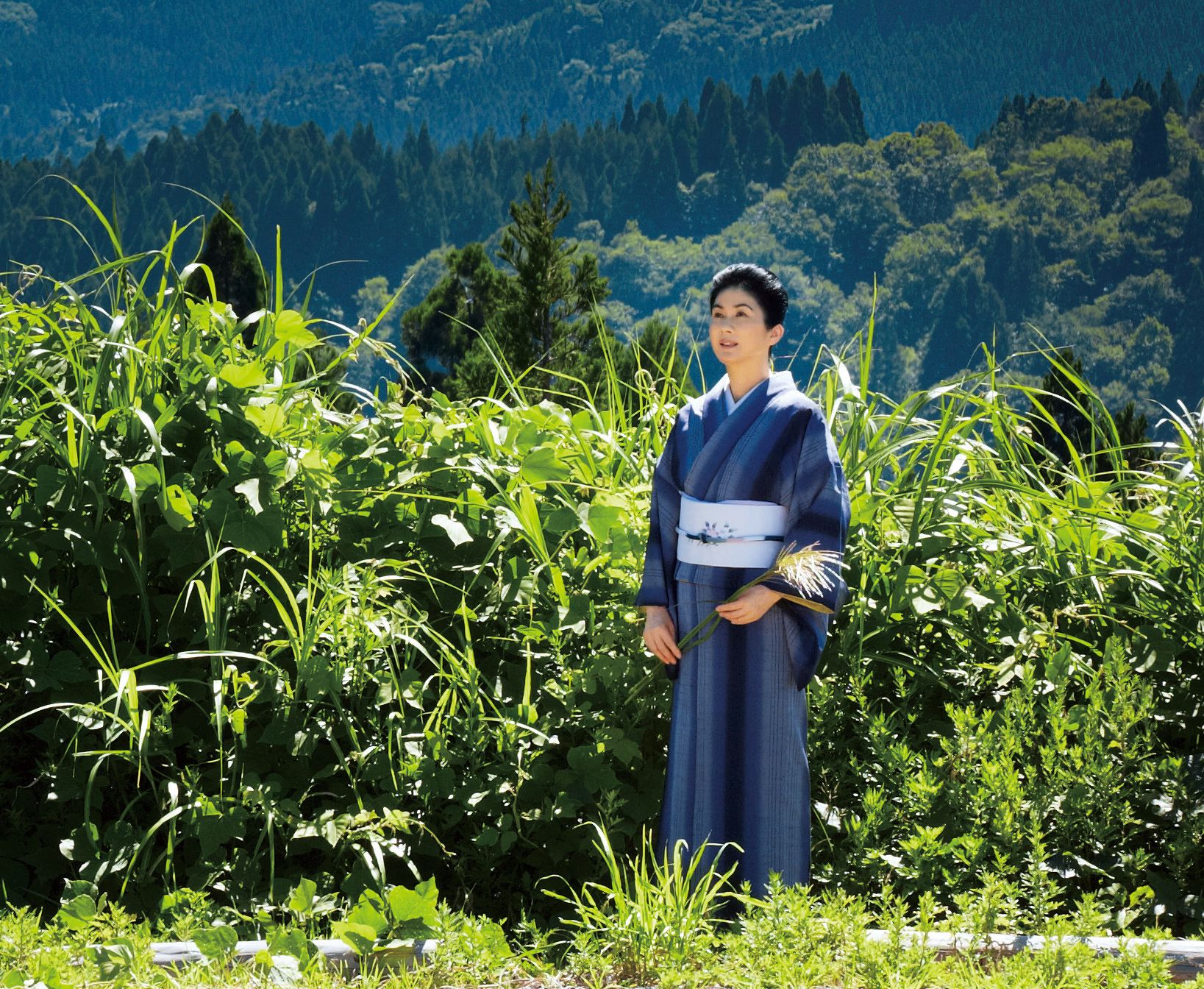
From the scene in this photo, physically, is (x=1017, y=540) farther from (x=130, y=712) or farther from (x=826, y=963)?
(x=130, y=712)

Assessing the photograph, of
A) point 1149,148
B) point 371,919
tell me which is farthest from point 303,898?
point 1149,148

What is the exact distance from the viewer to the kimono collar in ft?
6.95

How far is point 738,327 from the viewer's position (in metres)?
2.11

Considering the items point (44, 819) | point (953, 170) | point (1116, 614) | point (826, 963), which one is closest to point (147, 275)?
point (44, 819)

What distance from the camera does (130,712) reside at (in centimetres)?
214

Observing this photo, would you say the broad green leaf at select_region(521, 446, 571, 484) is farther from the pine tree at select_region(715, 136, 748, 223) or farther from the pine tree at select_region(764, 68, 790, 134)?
the pine tree at select_region(764, 68, 790, 134)

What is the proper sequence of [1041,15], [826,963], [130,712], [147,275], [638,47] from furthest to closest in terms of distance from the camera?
1. [638,47]
2. [1041,15]
3. [147,275]
4. [130,712]
5. [826,963]

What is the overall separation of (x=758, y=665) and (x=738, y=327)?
60cm

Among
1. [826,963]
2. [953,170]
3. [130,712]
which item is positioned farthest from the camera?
[953,170]

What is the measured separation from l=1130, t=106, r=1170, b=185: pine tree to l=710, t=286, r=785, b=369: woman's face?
6146 cm

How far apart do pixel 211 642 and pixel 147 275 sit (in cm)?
87

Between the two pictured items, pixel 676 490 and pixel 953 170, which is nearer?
pixel 676 490

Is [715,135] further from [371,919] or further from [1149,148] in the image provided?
[371,919]

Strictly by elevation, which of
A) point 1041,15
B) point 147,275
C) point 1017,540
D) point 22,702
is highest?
point 1041,15
